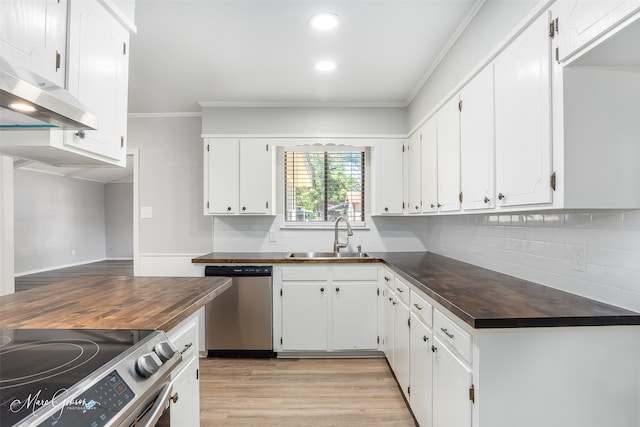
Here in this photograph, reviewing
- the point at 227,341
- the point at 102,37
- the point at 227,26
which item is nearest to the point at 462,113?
the point at 227,26

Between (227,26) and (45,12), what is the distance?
1.11 m

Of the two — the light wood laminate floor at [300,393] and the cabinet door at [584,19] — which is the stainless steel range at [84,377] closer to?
the light wood laminate floor at [300,393]

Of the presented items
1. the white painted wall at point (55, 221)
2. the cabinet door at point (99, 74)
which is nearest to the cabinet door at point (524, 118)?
the cabinet door at point (99, 74)

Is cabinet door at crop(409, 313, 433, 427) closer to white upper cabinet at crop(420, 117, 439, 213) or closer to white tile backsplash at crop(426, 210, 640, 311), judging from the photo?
white tile backsplash at crop(426, 210, 640, 311)

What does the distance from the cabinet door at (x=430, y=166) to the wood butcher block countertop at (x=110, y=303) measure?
1769mm

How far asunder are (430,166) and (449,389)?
5.83 feet

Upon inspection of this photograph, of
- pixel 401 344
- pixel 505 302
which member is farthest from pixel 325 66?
pixel 401 344

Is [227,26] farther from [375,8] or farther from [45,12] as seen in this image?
[45,12]

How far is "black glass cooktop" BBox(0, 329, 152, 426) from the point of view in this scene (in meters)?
0.65

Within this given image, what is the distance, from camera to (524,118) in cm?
142

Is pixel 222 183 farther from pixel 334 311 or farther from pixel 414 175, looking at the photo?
pixel 414 175

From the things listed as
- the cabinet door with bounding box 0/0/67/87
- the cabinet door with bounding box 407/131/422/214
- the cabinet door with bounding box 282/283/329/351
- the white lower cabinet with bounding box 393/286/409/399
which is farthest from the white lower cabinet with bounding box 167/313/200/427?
the cabinet door with bounding box 407/131/422/214

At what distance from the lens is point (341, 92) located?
3.14 m

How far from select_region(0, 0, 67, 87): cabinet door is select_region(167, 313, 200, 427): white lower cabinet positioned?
1.10m
